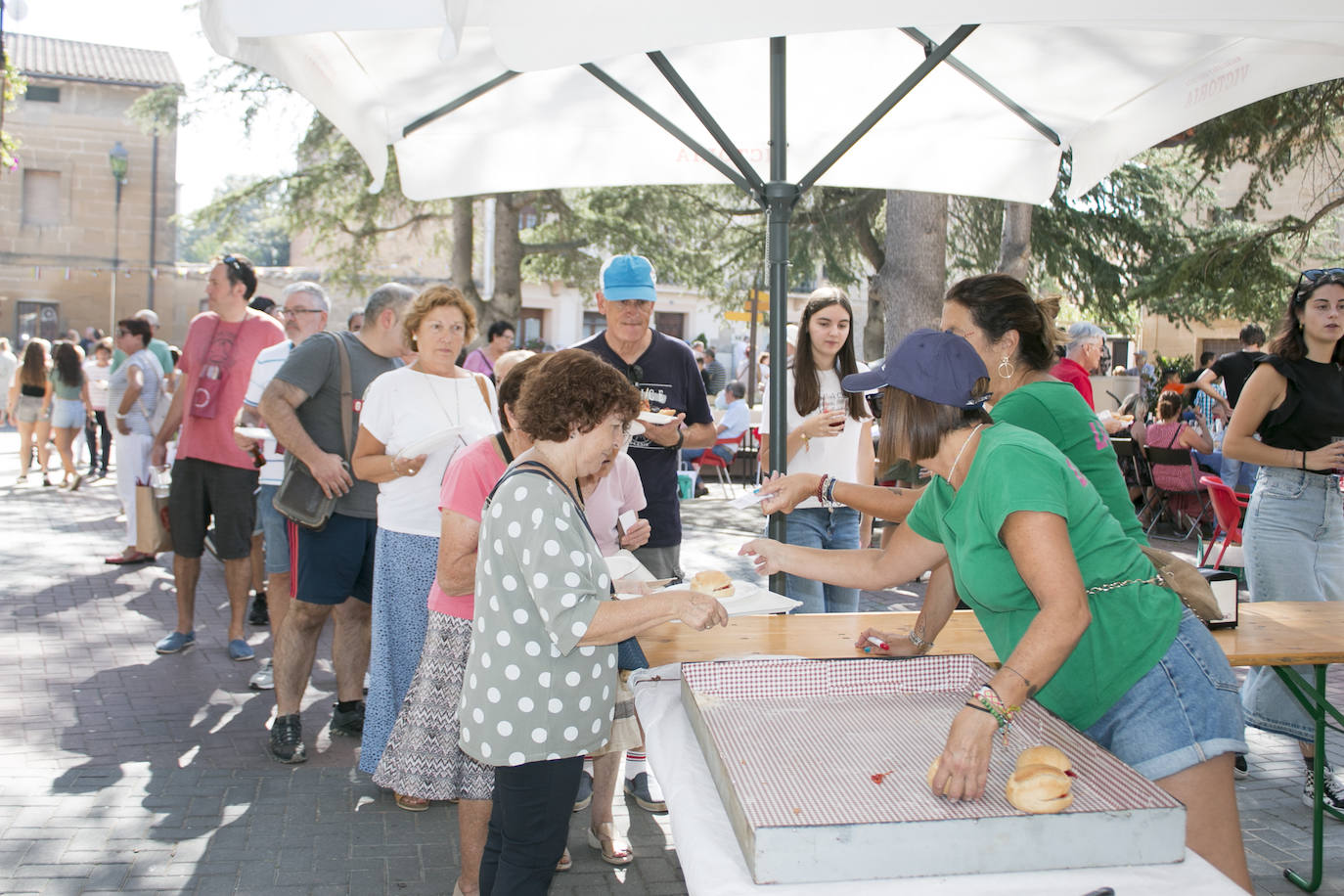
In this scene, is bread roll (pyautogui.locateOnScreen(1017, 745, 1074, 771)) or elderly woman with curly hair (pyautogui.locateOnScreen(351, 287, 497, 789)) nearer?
bread roll (pyautogui.locateOnScreen(1017, 745, 1074, 771))

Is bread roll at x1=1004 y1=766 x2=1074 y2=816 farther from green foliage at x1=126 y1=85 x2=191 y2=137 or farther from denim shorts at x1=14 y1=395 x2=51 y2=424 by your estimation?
green foliage at x1=126 y1=85 x2=191 y2=137

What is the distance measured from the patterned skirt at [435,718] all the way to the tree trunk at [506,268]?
45.3 feet

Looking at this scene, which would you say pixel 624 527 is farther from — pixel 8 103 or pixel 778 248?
pixel 8 103

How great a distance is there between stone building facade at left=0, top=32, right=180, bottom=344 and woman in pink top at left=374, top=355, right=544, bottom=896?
33.9 meters

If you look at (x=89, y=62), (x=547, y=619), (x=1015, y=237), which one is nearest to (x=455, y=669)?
(x=547, y=619)

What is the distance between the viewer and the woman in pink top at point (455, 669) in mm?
2920

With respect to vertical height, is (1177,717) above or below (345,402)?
below

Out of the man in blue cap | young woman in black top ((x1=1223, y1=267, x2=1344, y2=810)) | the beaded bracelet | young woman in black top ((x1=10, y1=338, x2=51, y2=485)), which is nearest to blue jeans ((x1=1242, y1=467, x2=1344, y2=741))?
young woman in black top ((x1=1223, y1=267, x2=1344, y2=810))

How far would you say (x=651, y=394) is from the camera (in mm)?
4246

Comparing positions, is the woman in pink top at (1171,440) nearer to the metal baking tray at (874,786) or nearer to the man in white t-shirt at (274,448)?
the man in white t-shirt at (274,448)

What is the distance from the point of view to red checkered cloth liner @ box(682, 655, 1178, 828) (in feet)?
5.18

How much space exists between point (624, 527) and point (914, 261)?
22.6ft

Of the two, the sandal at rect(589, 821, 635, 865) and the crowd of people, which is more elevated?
the crowd of people

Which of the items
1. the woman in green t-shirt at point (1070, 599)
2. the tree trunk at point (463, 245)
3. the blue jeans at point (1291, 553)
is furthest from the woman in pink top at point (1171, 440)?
the tree trunk at point (463, 245)
